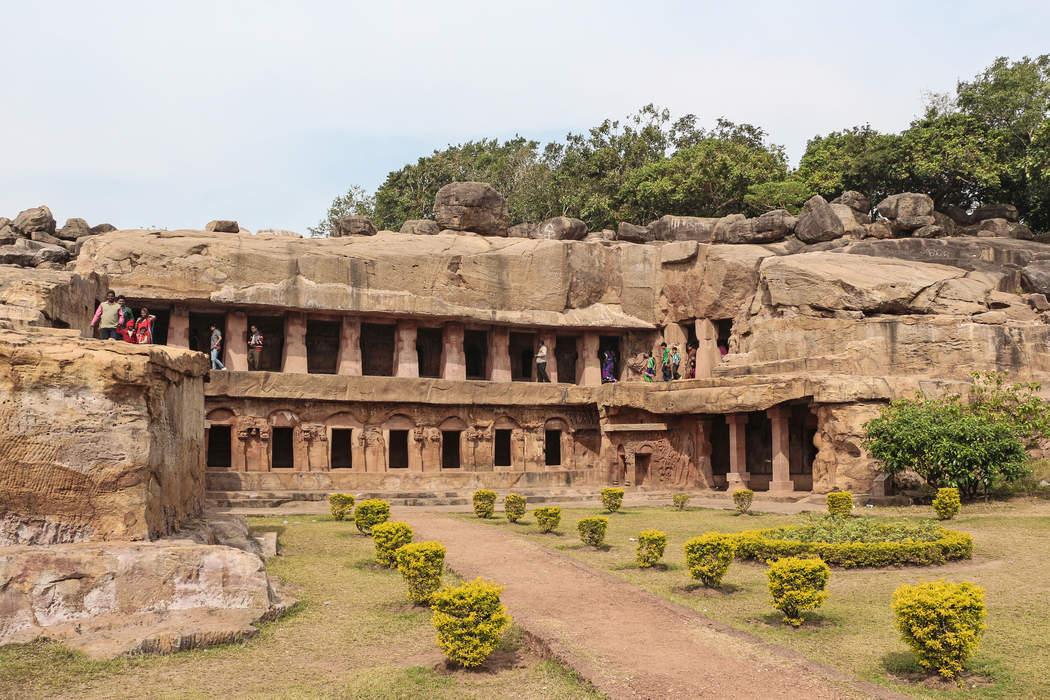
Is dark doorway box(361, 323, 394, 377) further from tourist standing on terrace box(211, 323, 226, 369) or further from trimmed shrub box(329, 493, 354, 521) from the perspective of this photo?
trimmed shrub box(329, 493, 354, 521)

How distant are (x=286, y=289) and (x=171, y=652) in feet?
62.4

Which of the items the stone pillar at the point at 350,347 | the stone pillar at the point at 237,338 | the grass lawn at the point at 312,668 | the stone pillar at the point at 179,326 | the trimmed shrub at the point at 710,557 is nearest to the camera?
the grass lawn at the point at 312,668

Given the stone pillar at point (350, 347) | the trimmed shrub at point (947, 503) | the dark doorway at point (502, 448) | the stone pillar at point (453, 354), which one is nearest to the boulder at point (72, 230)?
the stone pillar at point (350, 347)

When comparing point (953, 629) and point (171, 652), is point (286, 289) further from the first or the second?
point (953, 629)

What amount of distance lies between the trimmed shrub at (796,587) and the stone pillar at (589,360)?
20540 millimetres

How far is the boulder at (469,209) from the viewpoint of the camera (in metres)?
31.5

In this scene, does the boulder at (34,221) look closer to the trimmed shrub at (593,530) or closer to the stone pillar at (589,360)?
the stone pillar at (589,360)

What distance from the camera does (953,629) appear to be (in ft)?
23.7

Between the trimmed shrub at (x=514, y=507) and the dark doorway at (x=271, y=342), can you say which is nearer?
the trimmed shrub at (x=514, y=507)

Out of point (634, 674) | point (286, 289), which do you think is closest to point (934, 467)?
point (634, 674)

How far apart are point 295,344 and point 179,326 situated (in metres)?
3.35

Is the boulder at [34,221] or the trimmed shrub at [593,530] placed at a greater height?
the boulder at [34,221]

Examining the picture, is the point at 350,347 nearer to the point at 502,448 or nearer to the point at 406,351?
the point at 406,351

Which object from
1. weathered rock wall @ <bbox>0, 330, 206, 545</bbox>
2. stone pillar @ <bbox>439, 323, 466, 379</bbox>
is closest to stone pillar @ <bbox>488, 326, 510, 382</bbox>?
stone pillar @ <bbox>439, 323, 466, 379</bbox>
